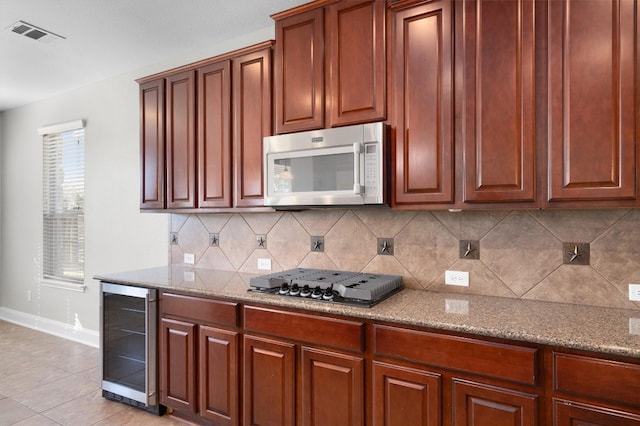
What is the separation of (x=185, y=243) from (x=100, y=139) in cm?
Result: 167

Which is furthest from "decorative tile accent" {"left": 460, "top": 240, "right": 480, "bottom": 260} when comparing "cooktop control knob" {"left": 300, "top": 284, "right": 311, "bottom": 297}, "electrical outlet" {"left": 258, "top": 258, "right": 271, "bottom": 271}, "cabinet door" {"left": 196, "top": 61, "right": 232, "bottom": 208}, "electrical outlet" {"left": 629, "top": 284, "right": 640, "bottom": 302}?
"cabinet door" {"left": 196, "top": 61, "right": 232, "bottom": 208}

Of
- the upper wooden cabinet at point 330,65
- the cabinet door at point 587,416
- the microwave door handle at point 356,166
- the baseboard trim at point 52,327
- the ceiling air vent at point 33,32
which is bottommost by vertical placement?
the baseboard trim at point 52,327

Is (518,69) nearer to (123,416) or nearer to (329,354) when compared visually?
(329,354)

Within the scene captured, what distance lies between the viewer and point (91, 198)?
13.7ft

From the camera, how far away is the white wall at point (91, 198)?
3739mm

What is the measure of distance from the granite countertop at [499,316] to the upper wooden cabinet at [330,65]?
3.37ft

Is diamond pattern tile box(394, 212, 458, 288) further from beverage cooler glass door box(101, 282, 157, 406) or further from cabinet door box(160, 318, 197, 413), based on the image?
beverage cooler glass door box(101, 282, 157, 406)

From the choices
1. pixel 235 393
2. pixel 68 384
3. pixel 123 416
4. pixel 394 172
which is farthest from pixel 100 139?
pixel 394 172

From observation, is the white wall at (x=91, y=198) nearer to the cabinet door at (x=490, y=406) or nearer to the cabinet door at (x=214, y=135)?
the cabinet door at (x=214, y=135)

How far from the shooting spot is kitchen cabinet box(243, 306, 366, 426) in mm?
1886

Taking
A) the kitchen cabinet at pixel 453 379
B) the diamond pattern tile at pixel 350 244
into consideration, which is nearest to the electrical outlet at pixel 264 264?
the diamond pattern tile at pixel 350 244

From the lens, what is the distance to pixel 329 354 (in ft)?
6.39

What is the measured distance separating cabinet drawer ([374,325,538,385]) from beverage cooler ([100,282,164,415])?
166cm

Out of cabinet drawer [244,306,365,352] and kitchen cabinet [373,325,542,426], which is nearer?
kitchen cabinet [373,325,542,426]
